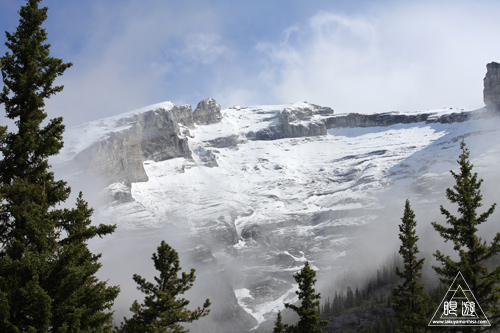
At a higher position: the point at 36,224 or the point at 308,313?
the point at 36,224

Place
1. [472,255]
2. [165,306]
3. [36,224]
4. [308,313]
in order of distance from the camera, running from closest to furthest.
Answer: [36,224], [165,306], [472,255], [308,313]

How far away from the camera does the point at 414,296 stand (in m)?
31.6

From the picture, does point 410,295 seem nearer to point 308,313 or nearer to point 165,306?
point 308,313

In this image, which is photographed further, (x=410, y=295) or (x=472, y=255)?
(x=410, y=295)

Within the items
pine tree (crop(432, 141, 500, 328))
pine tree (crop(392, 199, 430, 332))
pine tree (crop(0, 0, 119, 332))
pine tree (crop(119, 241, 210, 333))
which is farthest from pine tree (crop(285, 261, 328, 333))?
pine tree (crop(0, 0, 119, 332))

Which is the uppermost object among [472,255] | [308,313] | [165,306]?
[165,306]

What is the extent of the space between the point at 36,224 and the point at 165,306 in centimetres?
1001

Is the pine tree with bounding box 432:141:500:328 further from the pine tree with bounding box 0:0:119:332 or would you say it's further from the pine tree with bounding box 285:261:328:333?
the pine tree with bounding box 0:0:119:332

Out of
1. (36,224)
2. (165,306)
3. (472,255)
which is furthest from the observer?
(472,255)

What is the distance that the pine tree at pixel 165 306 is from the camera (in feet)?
70.4

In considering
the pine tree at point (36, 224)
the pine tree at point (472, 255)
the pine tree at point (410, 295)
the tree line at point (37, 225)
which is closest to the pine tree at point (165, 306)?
the tree line at point (37, 225)

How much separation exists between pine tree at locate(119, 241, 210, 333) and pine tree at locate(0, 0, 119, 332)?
5.62 meters

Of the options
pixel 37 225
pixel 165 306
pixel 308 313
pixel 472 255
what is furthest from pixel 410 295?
pixel 37 225

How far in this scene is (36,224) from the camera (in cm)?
1428
